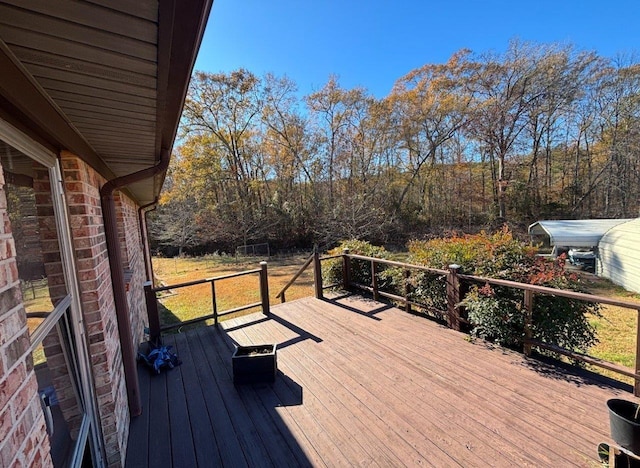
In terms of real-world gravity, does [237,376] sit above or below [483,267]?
below

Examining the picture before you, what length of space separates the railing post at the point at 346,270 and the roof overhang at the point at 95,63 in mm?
4492

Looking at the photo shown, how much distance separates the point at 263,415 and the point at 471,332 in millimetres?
2578

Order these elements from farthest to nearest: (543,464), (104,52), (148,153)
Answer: (148,153) < (543,464) < (104,52)

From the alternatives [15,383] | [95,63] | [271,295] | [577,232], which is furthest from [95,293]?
[577,232]

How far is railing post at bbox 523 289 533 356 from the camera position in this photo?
303 centimetres

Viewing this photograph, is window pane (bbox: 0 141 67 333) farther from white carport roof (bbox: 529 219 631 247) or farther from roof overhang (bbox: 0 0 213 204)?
white carport roof (bbox: 529 219 631 247)

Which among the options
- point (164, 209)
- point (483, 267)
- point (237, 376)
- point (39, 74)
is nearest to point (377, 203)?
point (164, 209)

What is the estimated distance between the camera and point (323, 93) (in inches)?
627

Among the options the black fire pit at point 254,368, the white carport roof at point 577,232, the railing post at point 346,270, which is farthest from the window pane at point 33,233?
the white carport roof at point 577,232

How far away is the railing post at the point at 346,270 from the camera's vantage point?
566 centimetres

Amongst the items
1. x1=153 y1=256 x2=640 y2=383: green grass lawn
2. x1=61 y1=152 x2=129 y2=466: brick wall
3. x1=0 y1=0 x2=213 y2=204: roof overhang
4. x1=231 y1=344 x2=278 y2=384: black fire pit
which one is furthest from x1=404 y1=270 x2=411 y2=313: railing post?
x1=0 y1=0 x2=213 y2=204: roof overhang

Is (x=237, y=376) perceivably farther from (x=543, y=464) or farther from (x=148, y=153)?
(x=543, y=464)

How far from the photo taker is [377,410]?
248 centimetres

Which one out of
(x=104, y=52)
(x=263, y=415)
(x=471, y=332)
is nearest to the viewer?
(x=104, y=52)
